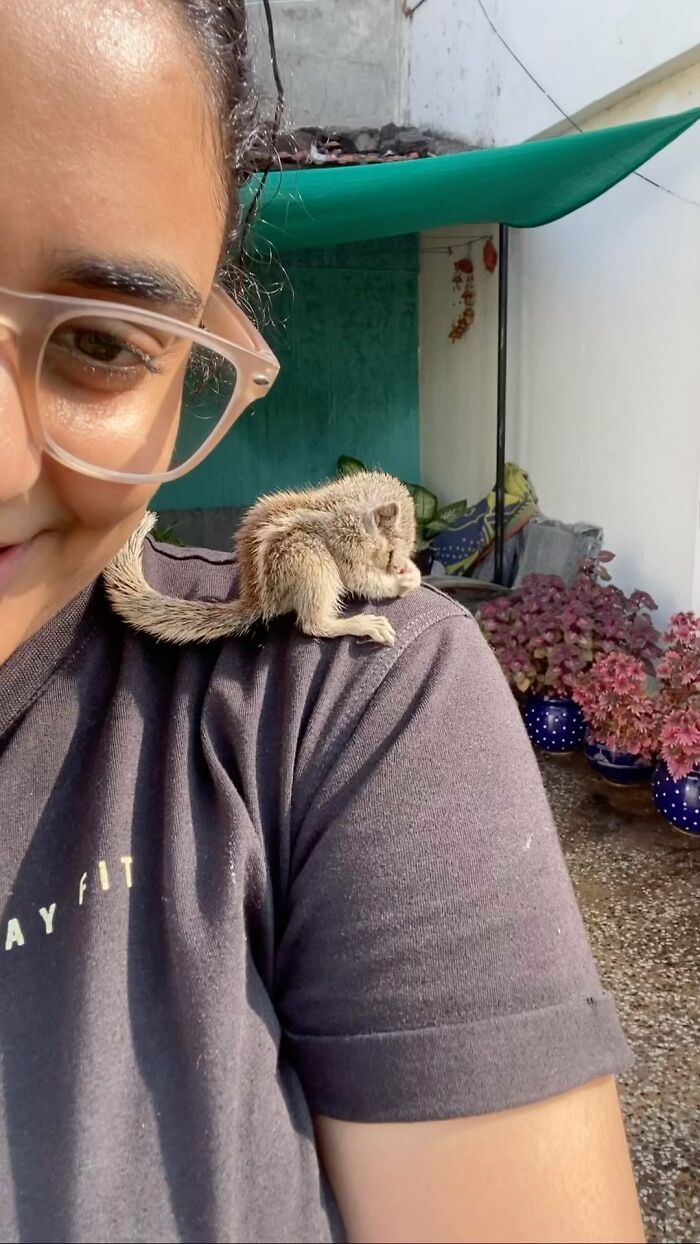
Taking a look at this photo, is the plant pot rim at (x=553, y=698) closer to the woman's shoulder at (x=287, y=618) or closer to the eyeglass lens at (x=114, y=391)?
the woman's shoulder at (x=287, y=618)

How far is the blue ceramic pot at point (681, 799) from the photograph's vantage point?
304cm

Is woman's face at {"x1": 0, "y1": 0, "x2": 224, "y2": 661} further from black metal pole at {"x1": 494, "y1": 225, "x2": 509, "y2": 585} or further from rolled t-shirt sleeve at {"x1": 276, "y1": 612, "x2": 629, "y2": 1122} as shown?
black metal pole at {"x1": 494, "y1": 225, "x2": 509, "y2": 585}

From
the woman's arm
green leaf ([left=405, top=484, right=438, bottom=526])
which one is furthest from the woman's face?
green leaf ([left=405, top=484, right=438, bottom=526])

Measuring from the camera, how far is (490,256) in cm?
559

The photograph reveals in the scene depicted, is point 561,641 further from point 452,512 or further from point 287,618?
point 287,618

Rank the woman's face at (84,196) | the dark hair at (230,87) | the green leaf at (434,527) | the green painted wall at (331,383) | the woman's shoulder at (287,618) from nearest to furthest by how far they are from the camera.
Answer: the woman's face at (84,196), the dark hair at (230,87), the woman's shoulder at (287,618), the green leaf at (434,527), the green painted wall at (331,383)

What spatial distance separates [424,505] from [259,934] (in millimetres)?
5751

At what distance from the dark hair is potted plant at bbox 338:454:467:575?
456 cm

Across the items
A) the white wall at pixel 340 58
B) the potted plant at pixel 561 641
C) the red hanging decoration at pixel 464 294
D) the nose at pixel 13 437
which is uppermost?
the white wall at pixel 340 58

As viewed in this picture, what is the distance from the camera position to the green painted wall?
659 cm

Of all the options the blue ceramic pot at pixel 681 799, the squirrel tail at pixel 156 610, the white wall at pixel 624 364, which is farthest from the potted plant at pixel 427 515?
the squirrel tail at pixel 156 610

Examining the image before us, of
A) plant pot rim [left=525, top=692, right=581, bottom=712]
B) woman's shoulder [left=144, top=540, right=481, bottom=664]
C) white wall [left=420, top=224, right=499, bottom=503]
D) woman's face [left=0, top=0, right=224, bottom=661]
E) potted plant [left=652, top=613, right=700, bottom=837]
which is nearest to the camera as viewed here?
woman's face [left=0, top=0, right=224, bottom=661]

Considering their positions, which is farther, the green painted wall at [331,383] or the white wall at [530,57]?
the green painted wall at [331,383]

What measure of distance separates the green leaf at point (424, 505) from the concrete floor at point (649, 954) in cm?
285
